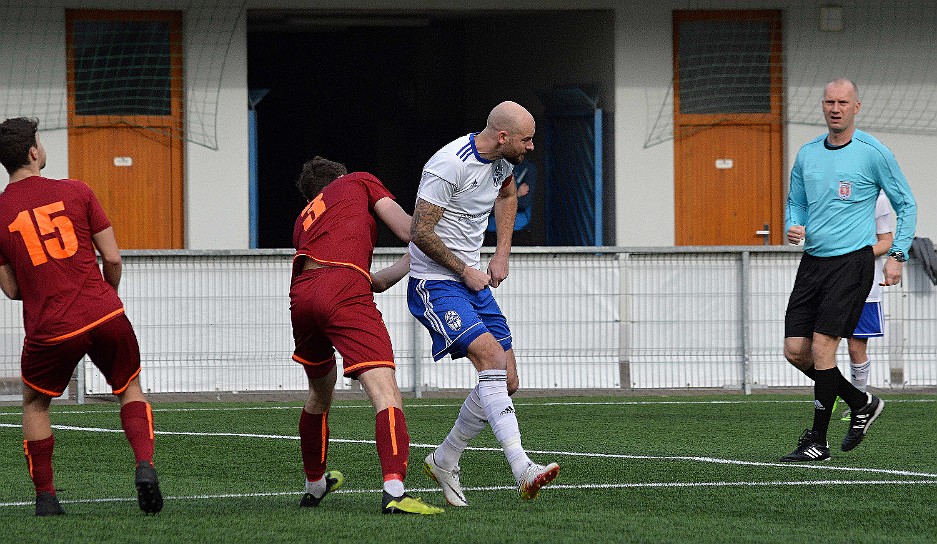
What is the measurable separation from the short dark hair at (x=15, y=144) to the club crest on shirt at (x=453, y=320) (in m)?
1.87

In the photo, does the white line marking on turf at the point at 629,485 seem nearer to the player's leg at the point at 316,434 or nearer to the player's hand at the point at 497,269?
the player's leg at the point at 316,434

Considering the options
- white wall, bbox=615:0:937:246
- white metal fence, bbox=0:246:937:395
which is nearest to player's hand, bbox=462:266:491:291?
white metal fence, bbox=0:246:937:395

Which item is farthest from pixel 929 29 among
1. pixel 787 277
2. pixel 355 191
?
pixel 355 191

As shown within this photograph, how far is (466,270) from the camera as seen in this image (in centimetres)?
692

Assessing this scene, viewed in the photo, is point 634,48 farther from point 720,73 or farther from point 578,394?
point 578,394

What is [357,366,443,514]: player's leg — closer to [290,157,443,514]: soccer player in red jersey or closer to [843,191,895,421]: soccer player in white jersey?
[290,157,443,514]: soccer player in red jersey

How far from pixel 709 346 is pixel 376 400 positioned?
7.67 metres

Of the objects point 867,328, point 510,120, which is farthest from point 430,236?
point 867,328

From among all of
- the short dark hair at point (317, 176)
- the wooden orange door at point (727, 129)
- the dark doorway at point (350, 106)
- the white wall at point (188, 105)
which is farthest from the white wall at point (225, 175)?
the short dark hair at point (317, 176)

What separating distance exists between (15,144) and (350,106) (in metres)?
15.7

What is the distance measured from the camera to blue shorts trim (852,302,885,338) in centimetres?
1065

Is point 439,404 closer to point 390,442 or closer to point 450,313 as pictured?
point 450,313

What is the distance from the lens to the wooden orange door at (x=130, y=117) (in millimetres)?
16531

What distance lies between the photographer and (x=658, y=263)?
45.3 ft
